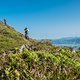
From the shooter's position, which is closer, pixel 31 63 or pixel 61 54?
pixel 31 63

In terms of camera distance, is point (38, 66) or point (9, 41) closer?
point (38, 66)

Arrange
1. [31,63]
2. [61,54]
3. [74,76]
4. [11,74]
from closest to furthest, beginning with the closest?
[11,74], [31,63], [74,76], [61,54]

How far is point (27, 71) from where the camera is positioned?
9.47 metres

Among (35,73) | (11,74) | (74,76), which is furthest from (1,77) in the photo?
(74,76)

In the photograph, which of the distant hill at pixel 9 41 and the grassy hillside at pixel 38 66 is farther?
the distant hill at pixel 9 41

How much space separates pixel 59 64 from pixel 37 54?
2.75 feet

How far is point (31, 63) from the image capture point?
9789 mm

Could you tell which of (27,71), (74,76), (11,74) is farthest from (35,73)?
(74,76)

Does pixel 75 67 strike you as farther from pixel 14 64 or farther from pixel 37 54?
pixel 14 64

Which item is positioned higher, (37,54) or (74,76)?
(37,54)

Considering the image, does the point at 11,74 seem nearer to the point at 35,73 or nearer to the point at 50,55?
the point at 35,73

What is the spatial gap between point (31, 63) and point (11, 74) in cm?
100

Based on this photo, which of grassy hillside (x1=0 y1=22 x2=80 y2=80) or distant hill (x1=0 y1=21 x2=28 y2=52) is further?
distant hill (x1=0 y1=21 x2=28 y2=52)

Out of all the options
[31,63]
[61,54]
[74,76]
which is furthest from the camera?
[61,54]
